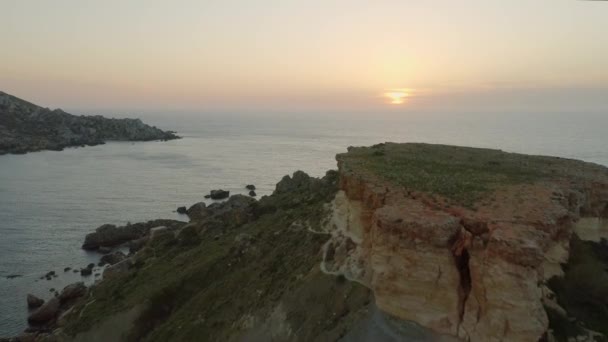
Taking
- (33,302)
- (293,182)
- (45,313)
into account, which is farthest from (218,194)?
(45,313)

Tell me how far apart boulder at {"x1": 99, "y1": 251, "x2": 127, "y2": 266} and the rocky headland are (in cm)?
1237

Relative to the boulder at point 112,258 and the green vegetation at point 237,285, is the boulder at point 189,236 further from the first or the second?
the boulder at point 112,258

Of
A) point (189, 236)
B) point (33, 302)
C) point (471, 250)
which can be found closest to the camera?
point (471, 250)

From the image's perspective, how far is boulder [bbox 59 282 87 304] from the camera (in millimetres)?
40562

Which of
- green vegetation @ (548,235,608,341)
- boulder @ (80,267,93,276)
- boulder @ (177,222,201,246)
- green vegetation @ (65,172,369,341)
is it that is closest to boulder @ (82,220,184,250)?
boulder @ (80,267,93,276)

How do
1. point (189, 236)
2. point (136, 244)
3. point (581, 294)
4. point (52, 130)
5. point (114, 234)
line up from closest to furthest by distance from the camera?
point (581, 294) → point (189, 236) → point (136, 244) → point (114, 234) → point (52, 130)

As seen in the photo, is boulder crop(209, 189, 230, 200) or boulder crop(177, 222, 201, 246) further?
boulder crop(209, 189, 230, 200)

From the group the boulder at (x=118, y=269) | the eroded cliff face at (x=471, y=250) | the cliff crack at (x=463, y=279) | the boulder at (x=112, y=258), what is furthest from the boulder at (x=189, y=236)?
the cliff crack at (x=463, y=279)

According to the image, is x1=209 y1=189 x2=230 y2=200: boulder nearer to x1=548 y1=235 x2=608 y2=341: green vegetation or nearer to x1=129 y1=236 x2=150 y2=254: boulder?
x1=129 y1=236 x2=150 y2=254: boulder

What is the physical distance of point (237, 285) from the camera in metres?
28.8

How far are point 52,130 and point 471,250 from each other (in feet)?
578

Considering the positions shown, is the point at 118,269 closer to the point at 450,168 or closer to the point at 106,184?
the point at 450,168

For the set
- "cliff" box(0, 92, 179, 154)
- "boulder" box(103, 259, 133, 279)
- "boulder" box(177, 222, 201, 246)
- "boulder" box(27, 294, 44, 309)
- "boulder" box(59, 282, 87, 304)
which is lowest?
"boulder" box(27, 294, 44, 309)

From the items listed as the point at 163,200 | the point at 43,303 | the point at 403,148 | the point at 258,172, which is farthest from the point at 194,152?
the point at 403,148
